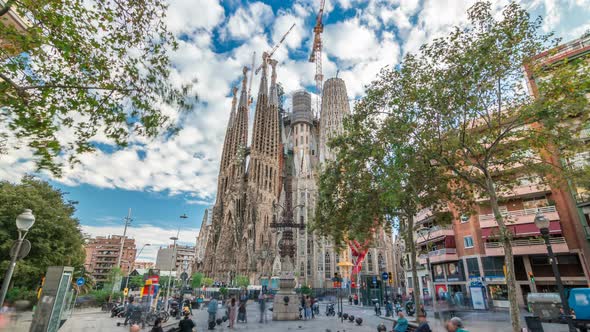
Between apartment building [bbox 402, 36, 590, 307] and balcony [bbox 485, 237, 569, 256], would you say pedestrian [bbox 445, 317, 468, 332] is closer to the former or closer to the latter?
apartment building [bbox 402, 36, 590, 307]

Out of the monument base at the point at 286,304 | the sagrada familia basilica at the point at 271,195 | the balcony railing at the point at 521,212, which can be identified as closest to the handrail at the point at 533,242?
the balcony railing at the point at 521,212

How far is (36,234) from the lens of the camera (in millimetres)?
23328

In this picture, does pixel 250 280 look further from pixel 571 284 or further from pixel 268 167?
pixel 571 284

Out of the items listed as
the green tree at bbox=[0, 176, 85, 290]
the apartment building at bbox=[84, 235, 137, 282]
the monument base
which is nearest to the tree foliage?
the monument base

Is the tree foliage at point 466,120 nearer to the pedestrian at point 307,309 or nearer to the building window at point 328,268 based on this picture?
the pedestrian at point 307,309

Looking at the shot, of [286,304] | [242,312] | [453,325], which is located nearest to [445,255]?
[286,304]

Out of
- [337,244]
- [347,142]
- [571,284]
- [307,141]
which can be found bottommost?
[571,284]

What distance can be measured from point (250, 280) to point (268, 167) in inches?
1074

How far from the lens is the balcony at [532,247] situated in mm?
23069

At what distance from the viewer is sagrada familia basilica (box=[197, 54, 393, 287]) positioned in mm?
62188

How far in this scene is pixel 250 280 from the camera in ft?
199

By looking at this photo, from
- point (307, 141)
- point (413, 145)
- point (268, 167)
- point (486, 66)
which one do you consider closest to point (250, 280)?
point (268, 167)

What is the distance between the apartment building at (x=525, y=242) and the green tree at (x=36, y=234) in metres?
28.1

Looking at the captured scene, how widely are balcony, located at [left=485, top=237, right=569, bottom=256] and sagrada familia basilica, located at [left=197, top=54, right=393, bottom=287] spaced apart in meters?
29.8
